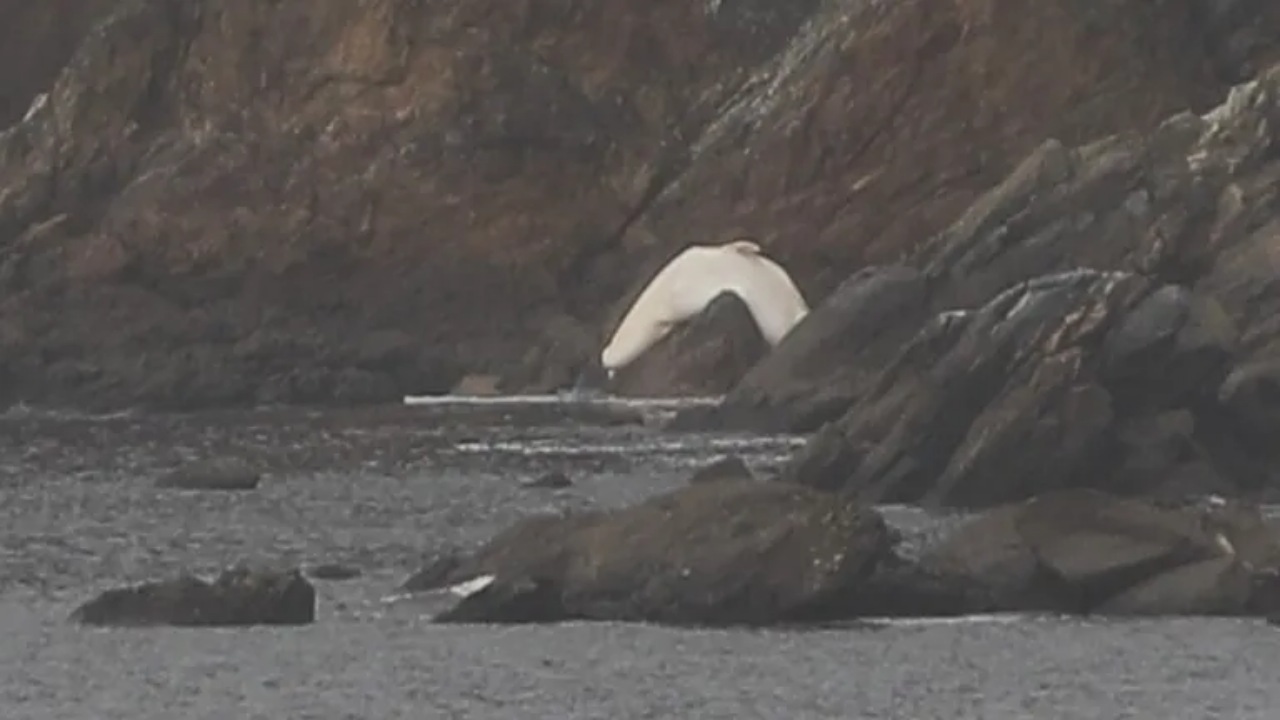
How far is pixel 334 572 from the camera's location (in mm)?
36688

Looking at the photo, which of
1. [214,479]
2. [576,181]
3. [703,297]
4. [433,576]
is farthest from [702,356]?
[433,576]

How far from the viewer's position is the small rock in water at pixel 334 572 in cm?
3647

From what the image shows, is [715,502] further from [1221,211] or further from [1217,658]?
[1221,211]

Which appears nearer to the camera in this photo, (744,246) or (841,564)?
(841,564)

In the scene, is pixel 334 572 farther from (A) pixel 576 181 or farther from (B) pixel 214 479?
(A) pixel 576 181

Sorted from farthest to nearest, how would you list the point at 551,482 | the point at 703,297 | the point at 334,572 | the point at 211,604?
the point at 703,297 → the point at 551,482 → the point at 334,572 → the point at 211,604

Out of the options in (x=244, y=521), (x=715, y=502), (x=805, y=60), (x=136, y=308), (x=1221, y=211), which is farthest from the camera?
(x=805, y=60)

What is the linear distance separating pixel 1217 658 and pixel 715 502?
5.47m

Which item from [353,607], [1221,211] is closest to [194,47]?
[1221,211]

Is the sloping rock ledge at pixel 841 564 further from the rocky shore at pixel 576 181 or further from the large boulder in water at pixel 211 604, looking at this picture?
the rocky shore at pixel 576 181

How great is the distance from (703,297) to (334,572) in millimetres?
33525

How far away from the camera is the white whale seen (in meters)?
68.5

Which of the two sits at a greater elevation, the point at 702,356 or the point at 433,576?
the point at 433,576

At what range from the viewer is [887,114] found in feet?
262
